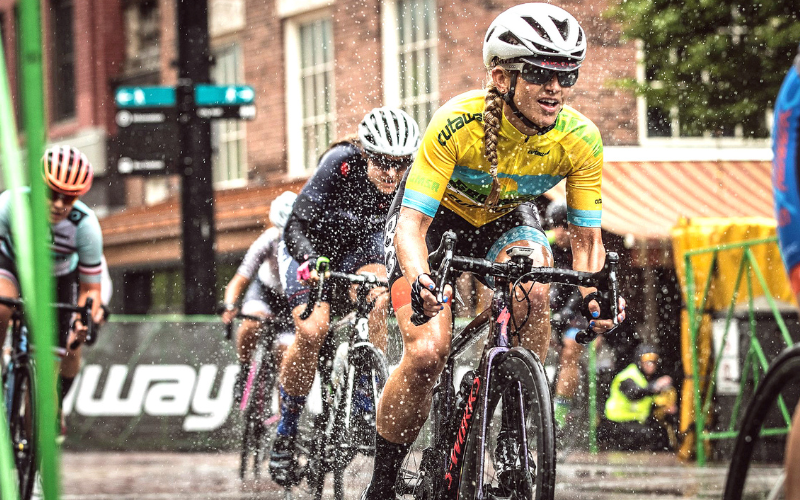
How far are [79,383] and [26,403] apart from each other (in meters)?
5.71

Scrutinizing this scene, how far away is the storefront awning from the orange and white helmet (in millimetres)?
6099

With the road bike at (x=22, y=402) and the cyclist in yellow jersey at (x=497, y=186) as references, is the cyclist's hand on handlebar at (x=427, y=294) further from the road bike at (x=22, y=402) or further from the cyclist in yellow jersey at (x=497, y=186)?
the road bike at (x=22, y=402)

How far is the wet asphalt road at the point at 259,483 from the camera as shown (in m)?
7.14

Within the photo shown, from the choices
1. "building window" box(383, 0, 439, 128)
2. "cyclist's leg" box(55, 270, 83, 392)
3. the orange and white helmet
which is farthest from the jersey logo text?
"building window" box(383, 0, 439, 128)

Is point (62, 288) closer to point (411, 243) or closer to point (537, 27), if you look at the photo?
point (411, 243)

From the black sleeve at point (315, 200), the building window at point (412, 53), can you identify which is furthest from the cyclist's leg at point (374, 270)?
the building window at point (412, 53)

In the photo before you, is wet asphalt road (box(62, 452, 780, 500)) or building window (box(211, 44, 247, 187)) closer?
wet asphalt road (box(62, 452, 780, 500))

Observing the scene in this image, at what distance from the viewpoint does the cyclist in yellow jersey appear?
14.1 feet

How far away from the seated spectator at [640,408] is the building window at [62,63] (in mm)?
17501

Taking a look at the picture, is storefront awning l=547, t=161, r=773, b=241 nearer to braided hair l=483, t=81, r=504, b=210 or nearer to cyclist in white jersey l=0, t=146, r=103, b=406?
cyclist in white jersey l=0, t=146, r=103, b=406

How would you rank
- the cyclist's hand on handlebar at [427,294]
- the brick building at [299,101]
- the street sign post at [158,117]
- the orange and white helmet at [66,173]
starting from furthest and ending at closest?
1. the brick building at [299,101]
2. the street sign post at [158,117]
3. the orange and white helmet at [66,173]
4. the cyclist's hand on handlebar at [427,294]

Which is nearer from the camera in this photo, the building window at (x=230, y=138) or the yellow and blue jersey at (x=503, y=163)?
the yellow and blue jersey at (x=503, y=163)

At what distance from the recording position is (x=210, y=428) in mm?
11422

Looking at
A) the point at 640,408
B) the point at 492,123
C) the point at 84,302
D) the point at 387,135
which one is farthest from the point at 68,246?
the point at 640,408
